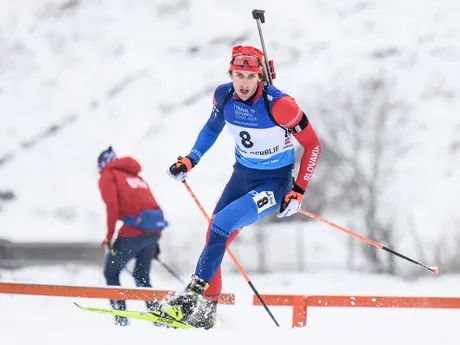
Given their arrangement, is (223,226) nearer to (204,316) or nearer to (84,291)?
(204,316)

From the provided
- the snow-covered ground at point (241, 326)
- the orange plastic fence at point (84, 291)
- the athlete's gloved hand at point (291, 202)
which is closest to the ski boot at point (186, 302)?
the snow-covered ground at point (241, 326)

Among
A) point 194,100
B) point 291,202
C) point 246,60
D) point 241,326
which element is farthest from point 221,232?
point 194,100

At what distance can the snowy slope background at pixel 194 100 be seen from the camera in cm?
1814

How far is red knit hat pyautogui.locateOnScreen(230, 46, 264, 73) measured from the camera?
187 inches

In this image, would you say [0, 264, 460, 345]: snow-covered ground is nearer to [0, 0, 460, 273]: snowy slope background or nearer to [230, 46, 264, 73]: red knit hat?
[230, 46, 264, 73]: red knit hat

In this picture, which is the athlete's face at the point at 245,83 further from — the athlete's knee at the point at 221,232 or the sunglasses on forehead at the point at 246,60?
the athlete's knee at the point at 221,232

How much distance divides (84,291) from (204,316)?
4.83 ft

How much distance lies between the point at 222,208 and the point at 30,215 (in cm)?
1599

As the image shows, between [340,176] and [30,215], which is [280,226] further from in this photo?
[30,215]

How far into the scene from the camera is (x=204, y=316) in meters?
4.78

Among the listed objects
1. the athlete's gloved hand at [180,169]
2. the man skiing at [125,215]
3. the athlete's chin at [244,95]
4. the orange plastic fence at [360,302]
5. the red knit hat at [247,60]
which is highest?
the red knit hat at [247,60]

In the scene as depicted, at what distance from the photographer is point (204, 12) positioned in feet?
78.6

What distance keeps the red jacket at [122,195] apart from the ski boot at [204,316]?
1.98m

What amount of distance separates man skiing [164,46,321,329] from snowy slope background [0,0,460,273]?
39.7 feet
